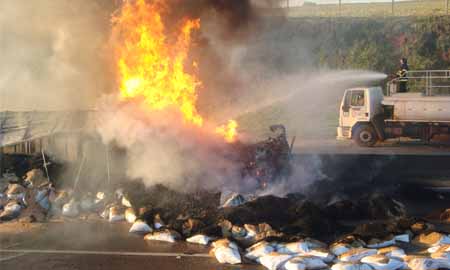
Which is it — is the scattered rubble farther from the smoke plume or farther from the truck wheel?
the truck wheel

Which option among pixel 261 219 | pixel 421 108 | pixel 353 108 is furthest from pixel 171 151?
pixel 421 108

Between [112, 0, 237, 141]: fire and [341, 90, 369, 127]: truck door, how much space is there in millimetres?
10218

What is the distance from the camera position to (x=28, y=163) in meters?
14.4

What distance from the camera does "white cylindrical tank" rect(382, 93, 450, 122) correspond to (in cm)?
2025

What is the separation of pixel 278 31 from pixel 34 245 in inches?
1303

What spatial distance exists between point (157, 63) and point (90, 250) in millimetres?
4947

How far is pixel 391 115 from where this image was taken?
21172 mm

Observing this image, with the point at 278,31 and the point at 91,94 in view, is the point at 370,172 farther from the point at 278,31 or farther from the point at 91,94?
the point at 278,31

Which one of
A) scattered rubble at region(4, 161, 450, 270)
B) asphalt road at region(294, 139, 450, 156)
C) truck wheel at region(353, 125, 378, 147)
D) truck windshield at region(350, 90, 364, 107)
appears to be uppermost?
truck windshield at region(350, 90, 364, 107)

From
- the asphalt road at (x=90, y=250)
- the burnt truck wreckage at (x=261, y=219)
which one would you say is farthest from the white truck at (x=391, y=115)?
the asphalt road at (x=90, y=250)

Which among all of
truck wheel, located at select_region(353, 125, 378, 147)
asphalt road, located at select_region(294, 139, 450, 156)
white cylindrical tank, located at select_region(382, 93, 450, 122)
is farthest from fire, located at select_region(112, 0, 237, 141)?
white cylindrical tank, located at select_region(382, 93, 450, 122)

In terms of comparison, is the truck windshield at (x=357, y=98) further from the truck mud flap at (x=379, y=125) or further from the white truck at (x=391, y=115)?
the truck mud flap at (x=379, y=125)

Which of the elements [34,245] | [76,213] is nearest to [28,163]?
[76,213]

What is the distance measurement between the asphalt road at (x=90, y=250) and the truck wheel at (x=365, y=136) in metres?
13.1
